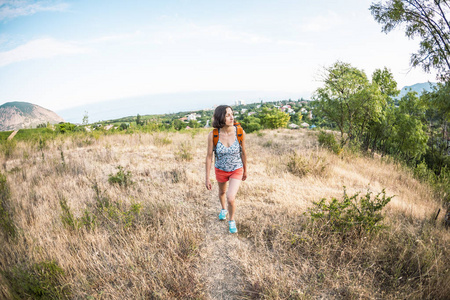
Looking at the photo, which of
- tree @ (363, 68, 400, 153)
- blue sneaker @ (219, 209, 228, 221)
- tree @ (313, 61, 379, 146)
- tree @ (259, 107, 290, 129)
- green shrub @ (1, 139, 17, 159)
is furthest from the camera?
tree @ (259, 107, 290, 129)

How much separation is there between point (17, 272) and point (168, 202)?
207 centimetres

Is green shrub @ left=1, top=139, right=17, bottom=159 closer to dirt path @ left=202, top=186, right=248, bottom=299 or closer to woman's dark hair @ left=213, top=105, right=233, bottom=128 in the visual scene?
dirt path @ left=202, top=186, right=248, bottom=299

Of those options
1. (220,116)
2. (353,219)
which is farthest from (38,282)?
(353,219)

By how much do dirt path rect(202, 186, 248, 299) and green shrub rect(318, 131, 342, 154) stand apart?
8.43m

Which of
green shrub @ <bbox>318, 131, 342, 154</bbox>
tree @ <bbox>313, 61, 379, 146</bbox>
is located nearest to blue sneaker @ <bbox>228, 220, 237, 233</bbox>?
green shrub @ <bbox>318, 131, 342, 154</bbox>

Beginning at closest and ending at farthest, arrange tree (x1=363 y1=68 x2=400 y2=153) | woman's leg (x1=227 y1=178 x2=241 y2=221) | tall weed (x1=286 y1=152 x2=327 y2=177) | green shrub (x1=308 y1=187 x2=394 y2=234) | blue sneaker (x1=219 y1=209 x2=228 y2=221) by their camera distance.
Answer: green shrub (x1=308 y1=187 x2=394 y2=234)
woman's leg (x1=227 y1=178 x2=241 y2=221)
blue sneaker (x1=219 y1=209 x2=228 y2=221)
tall weed (x1=286 y1=152 x2=327 y2=177)
tree (x1=363 y1=68 x2=400 y2=153)

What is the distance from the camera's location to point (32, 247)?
8.37 ft

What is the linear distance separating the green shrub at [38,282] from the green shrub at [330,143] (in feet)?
34.1

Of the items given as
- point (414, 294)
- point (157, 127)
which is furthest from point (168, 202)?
point (157, 127)

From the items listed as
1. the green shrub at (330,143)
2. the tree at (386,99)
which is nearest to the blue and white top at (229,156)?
the green shrub at (330,143)

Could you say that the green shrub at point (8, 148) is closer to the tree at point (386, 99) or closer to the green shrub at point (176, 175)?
the green shrub at point (176, 175)

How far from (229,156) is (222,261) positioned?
144 cm

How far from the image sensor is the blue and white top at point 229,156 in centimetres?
284

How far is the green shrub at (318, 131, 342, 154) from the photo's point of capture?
375 inches
